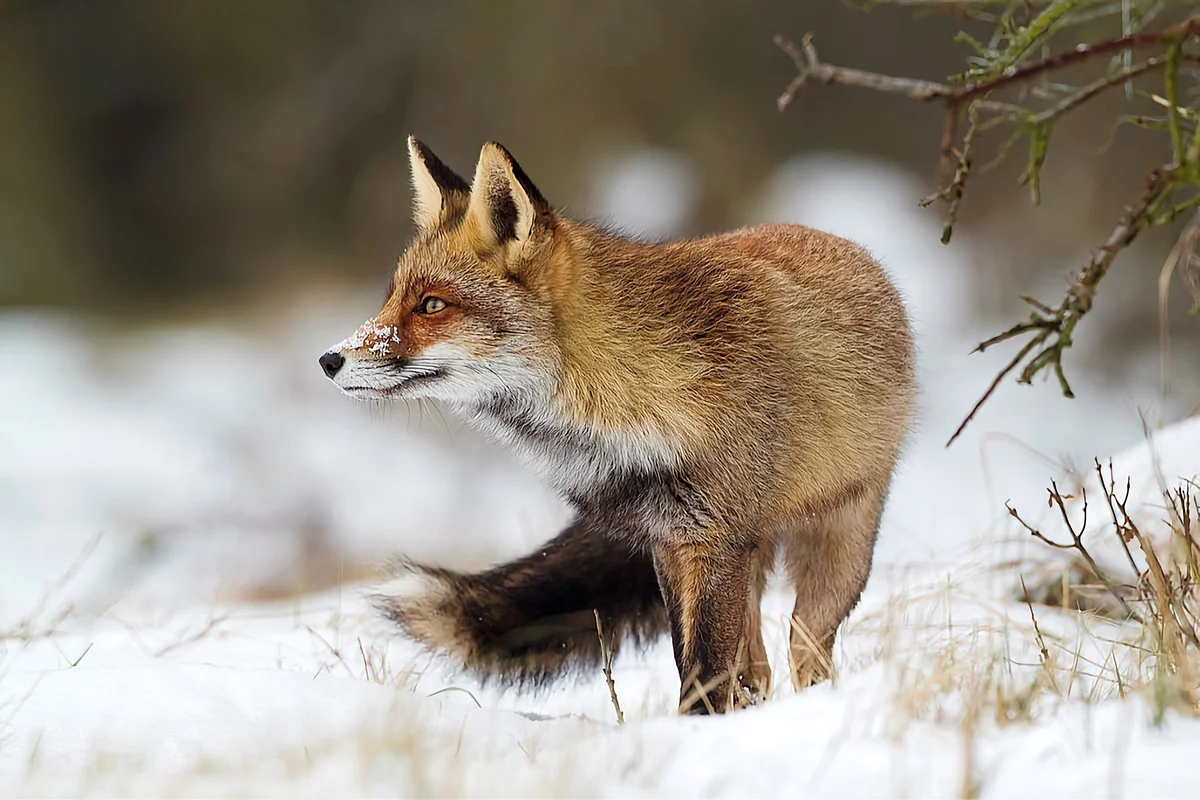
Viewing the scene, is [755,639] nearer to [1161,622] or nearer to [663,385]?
[663,385]

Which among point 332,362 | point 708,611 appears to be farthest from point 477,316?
point 708,611

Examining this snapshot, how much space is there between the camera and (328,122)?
1239 cm

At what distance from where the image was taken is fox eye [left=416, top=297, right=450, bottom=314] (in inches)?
120

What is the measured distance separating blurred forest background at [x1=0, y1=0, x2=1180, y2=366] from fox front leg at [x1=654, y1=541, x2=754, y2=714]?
8.51m

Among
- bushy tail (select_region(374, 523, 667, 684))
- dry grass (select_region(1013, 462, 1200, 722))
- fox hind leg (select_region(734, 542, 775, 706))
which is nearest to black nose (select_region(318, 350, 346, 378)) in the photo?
bushy tail (select_region(374, 523, 667, 684))

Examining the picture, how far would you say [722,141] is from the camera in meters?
11.7

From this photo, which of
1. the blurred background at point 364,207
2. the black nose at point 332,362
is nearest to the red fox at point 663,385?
the black nose at point 332,362

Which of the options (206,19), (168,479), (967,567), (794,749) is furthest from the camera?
(206,19)

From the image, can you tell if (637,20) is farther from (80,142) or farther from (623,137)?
(80,142)

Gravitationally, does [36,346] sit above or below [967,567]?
above

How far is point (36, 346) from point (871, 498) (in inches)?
421

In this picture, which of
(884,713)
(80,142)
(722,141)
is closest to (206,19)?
(80,142)

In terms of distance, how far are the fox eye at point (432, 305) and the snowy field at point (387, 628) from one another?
20.6 inches

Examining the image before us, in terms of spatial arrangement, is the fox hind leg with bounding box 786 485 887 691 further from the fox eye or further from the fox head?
the fox eye
